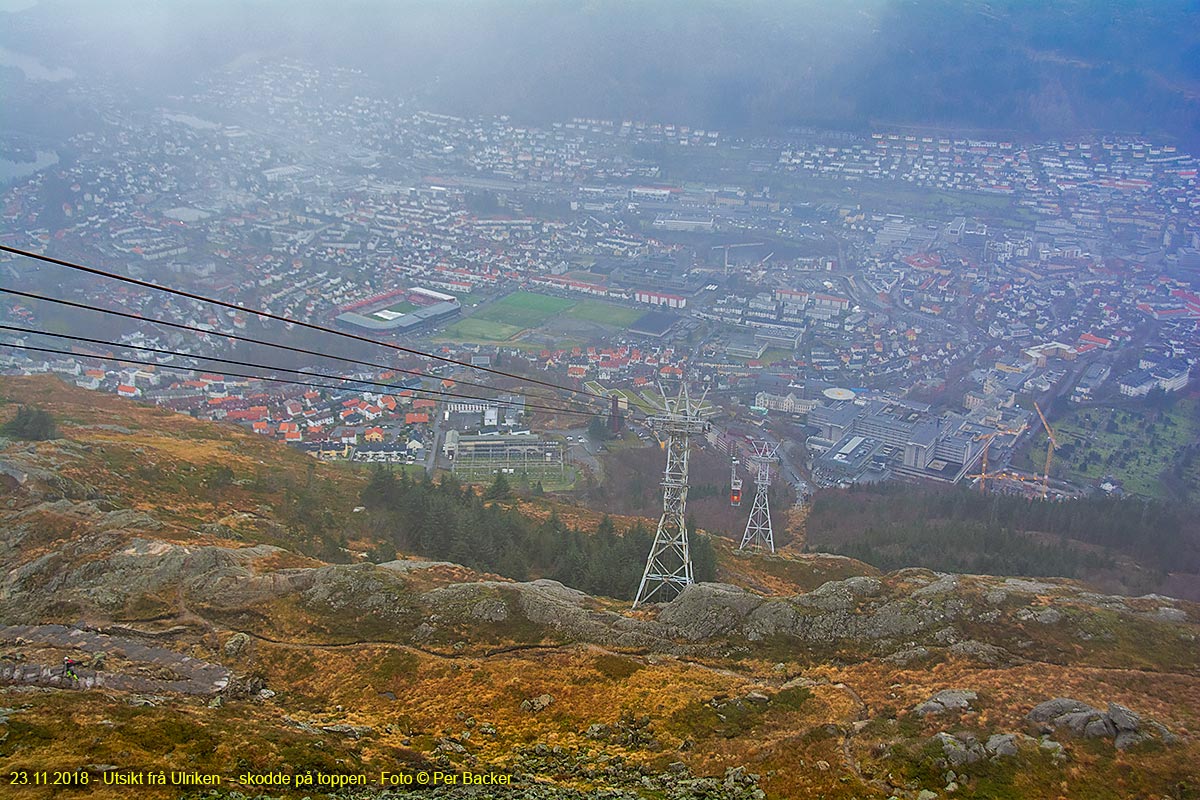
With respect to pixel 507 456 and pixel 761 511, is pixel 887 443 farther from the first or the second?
pixel 507 456

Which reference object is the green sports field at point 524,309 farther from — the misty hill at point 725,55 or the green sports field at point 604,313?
the misty hill at point 725,55

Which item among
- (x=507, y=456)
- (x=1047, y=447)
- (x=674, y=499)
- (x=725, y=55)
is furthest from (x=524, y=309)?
(x=725, y=55)

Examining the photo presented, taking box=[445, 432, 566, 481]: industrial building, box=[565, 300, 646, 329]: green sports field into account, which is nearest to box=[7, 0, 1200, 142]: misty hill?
box=[565, 300, 646, 329]: green sports field

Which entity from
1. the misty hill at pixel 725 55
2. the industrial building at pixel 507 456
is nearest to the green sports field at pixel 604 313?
the industrial building at pixel 507 456

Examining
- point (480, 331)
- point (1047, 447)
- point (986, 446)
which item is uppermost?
point (480, 331)

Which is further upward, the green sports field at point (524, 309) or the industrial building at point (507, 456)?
the green sports field at point (524, 309)

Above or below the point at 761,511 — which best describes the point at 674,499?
above

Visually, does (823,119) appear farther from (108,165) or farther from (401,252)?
(108,165)
